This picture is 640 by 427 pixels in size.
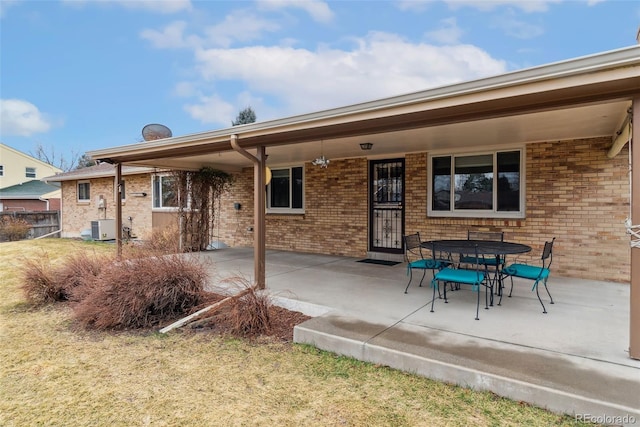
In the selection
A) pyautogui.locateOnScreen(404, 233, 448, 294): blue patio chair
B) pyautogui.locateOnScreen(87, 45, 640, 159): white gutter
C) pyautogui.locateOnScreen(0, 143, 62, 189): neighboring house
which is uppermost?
pyautogui.locateOnScreen(0, 143, 62, 189): neighboring house

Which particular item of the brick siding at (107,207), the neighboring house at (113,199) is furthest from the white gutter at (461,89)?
the brick siding at (107,207)

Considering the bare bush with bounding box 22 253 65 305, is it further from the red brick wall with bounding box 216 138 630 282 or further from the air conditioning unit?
the air conditioning unit

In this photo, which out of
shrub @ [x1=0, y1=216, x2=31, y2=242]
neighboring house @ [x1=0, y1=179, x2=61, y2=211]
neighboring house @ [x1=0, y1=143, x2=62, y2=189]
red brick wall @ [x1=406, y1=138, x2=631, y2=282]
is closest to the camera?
red brick wall @ [x1=406, y1=138, x2=631, y2=282]

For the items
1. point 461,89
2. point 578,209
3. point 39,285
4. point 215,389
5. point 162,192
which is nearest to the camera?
point 215,389

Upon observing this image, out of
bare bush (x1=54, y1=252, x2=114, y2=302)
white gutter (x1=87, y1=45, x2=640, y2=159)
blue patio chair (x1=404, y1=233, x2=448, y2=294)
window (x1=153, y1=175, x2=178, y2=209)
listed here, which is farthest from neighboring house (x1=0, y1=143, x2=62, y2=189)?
blue patio chair (x1=404, y1=233, x2=448, y2=294)

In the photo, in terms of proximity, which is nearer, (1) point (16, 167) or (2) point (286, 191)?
(2) point (286, 191)

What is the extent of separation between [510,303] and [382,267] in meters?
2.85

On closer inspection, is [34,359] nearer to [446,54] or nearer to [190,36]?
[190,36]

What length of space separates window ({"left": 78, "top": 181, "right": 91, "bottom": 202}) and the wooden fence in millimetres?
2434

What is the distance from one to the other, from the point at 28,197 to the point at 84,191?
13127 mm

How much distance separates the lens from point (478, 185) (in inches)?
284

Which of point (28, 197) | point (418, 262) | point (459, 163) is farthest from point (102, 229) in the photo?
point (28, 197)

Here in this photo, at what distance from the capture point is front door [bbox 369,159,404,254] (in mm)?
8289

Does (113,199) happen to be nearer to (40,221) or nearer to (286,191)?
(40,221)
